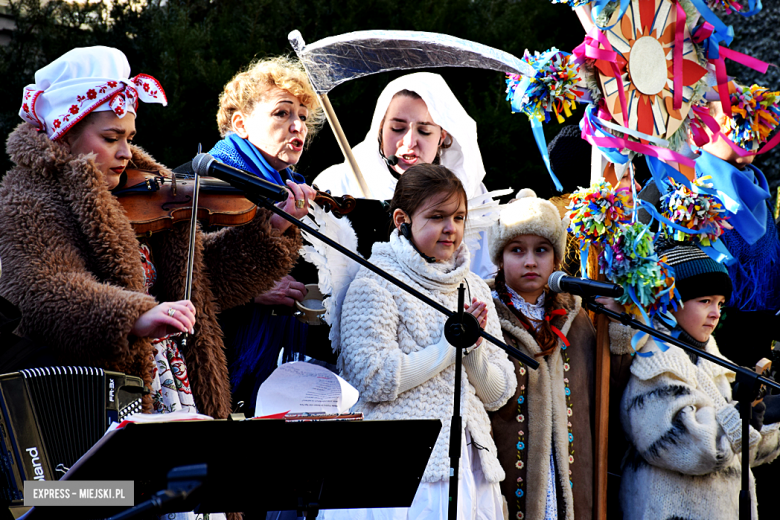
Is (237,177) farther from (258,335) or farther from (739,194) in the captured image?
(739,194)

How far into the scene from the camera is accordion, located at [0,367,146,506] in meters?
2.22

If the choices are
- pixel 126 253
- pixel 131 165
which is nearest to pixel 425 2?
pixel 131 165

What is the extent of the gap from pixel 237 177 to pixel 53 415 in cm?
84

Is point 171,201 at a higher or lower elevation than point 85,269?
higher

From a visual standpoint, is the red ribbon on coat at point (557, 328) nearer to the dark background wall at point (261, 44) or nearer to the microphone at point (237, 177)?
the dark background wall at point (261, 44)

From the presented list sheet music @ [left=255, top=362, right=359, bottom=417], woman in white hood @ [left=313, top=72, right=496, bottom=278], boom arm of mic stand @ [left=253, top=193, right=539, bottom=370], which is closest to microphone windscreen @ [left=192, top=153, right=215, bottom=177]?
boom arm of mic stand @ [left=253, top=193, right=539, bottom=370]

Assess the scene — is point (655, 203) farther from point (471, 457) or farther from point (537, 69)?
point (471, 457)

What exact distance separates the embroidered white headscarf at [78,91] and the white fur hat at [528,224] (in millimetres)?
1622

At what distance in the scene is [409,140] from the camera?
4.31 meters

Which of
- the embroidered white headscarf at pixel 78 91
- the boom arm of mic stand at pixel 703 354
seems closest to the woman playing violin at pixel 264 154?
the embroidered white headscarf at pixel 78 91

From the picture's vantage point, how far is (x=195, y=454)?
6.48 feet

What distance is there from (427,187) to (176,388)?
1261 millimetres

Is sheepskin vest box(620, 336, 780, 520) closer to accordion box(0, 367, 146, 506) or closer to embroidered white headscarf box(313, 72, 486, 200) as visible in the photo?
embroidered white headscarf box(313, 72, 486, 200)

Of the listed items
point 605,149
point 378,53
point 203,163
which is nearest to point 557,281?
point 605,149
